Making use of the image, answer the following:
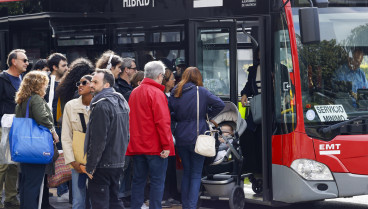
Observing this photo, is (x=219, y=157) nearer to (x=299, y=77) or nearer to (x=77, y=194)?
(x=299, y=77)

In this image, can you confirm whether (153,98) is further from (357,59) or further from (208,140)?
(357,59)

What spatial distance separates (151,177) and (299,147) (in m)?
1.65

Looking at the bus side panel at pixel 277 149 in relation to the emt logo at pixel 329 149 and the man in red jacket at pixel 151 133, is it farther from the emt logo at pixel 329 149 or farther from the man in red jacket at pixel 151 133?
the man in red jacket at pixel 151 133

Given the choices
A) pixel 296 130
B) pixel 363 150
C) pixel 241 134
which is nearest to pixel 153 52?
pixel 241 134

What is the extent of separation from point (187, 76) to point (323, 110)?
1565 mm

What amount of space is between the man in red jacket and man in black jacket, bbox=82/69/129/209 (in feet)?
2.66

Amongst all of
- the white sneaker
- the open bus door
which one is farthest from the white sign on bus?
the white sneaker

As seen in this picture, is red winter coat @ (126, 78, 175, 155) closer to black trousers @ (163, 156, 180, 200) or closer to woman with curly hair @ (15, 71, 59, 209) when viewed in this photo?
woman with curly hair @ (15, 71, 59, 209)

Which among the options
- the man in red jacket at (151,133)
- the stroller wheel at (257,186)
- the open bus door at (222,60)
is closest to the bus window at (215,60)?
the open bus door at (222,60)

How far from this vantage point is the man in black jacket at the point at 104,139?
7426 mm

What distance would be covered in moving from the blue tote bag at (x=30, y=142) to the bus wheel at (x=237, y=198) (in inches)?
84.4

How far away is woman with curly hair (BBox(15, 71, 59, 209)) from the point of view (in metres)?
8.57

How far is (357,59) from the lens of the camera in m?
9.03

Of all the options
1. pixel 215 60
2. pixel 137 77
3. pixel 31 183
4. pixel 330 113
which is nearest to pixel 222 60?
pixel 215 60
